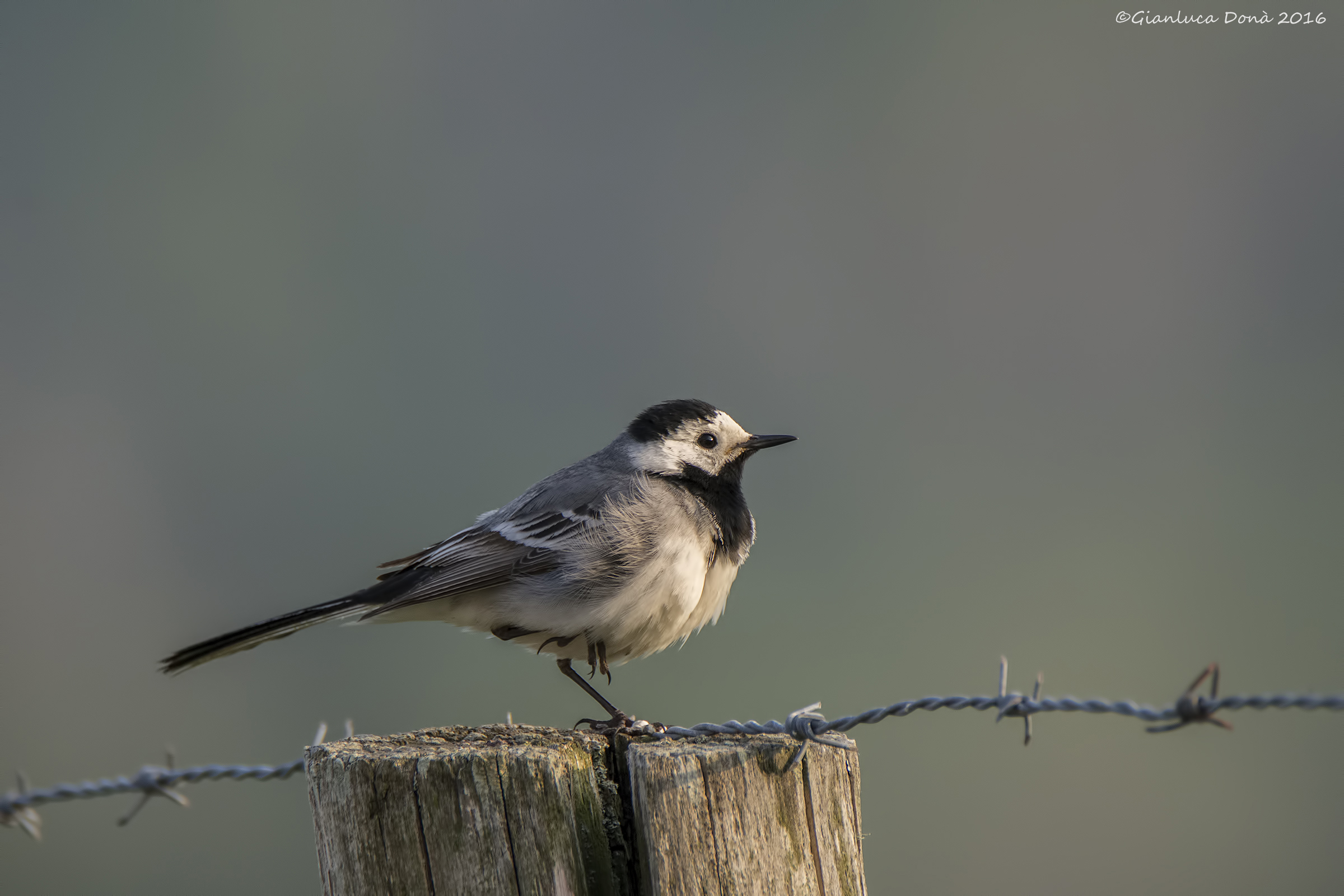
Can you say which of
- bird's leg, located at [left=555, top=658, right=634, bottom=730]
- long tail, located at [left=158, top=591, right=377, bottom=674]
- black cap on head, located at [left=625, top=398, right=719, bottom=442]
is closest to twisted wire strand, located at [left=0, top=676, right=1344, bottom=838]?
bird's leg, located at [left=555, top=658, right=634, bottom=730]

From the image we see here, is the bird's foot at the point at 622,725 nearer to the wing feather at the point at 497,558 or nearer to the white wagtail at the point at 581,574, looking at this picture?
the white wagtail at the point at 581,574

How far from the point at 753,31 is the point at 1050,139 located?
63.3 meters

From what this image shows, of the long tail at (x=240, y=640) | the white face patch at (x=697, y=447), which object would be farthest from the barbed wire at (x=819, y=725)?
Result: the white face patch at (x=697, y=447)

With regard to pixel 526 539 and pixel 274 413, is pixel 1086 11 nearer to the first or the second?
pixel 274 413

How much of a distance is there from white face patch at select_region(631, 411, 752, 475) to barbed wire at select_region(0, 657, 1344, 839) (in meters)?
2.02

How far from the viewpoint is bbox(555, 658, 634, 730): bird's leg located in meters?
4.24

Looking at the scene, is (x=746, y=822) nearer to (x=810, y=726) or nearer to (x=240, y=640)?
(x=810, y=726)

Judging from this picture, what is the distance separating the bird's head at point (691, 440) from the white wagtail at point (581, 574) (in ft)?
0.45

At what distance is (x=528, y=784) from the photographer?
9.82 ft

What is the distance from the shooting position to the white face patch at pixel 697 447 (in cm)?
577

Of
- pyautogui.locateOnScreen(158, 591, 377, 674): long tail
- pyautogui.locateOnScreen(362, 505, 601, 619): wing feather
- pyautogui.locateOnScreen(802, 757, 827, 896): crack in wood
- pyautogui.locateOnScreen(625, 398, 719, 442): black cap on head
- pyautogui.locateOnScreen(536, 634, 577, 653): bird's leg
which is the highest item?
pyautogui.locateOnScreen(625, 398, 719, 442): black cap on head

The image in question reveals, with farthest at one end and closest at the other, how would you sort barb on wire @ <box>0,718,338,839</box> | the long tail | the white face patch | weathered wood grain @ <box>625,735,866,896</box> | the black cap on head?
the black cap on head, the white face patch, the long tail, barb on wire @ <box>0,718,338,839</box>, weathered wood grain @ <box>625,735,866,896</box>

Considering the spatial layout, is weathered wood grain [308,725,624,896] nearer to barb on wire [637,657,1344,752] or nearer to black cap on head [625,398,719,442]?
barb on wire [637,657,1344,752]

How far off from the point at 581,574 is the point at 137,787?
2038 millimetres
